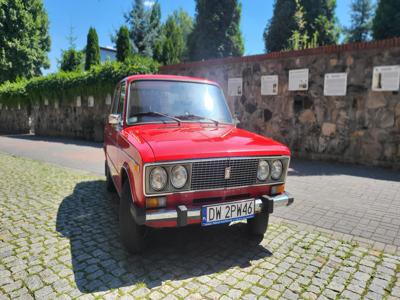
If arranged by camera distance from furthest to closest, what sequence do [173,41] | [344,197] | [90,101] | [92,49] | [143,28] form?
[173,41] → [143,28] → [92,49] → [90,101] → [344,197]

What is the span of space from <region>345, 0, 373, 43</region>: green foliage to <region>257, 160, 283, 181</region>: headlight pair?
36.0m

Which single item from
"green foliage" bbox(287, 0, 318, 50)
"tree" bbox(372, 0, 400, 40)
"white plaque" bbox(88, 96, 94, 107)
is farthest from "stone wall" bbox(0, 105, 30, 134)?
"tree" bbox(372, 0, 400, 40)

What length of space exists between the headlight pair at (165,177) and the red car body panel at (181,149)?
0.30ft

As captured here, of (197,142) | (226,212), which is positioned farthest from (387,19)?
(226,212)

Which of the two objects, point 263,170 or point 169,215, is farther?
point 263,170

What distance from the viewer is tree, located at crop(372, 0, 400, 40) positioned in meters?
21.1

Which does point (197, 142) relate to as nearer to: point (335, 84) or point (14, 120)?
point (335, 84)

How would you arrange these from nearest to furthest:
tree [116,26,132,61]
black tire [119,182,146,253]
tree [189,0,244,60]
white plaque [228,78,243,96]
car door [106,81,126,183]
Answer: black tire [119,182,146,253] → car door [106,81,126,183] → white plaque [228,78,243,96] → tree [116,26,132,61] → tree [189,0,244,60]

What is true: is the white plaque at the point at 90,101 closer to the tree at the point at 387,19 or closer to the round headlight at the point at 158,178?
the round headlight at the point at 158,178

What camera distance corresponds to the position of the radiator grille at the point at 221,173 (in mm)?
2881

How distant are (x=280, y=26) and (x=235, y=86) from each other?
22124mm

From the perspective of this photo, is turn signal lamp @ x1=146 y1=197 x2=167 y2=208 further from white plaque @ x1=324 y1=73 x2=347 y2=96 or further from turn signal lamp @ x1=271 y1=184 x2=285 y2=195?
white plaque @ x1=324 y1=73 x2=347 y2=96

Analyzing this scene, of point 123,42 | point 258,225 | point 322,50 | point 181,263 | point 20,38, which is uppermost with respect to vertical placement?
point 20,38

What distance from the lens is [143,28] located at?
37906 millimetres
